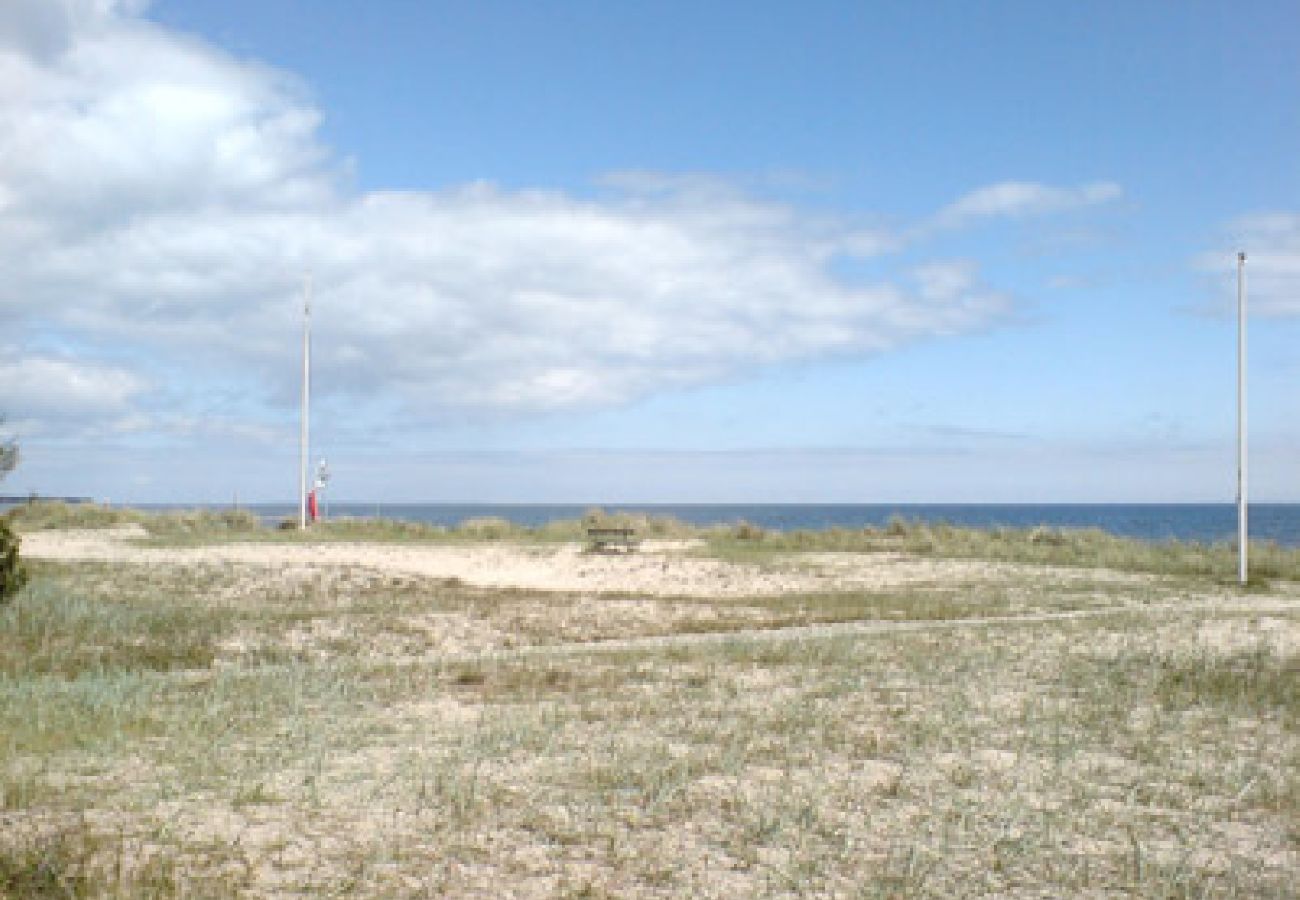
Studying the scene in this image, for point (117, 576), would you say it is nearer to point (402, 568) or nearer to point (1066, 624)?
point (402, 568)

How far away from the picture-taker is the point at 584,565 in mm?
26047

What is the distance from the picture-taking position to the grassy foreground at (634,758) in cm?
591

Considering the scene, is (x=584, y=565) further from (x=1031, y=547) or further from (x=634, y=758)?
(x=634, y=758)

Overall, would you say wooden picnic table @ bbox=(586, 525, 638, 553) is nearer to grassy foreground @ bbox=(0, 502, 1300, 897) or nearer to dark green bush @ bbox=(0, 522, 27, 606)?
grassy foreground @ bbox=(0, 502, 1300, 897)

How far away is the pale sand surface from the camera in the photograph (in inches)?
875

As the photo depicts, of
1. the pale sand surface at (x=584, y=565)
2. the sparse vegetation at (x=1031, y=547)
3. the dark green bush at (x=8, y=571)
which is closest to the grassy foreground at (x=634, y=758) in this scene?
the dark green bush at (x=8, y=571)

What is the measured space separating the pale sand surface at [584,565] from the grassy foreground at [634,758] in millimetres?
6844

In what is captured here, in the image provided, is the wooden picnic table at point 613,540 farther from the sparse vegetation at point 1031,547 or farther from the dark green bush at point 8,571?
the dark green bush at point 8,571

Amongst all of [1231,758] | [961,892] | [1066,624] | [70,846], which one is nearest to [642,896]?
[961,892]

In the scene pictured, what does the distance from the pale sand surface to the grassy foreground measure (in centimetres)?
684

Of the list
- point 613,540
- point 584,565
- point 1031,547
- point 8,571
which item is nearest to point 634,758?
point 8,571

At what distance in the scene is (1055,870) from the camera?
602cm

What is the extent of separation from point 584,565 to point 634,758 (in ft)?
59.3

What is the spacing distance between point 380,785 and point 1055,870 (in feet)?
12.2
